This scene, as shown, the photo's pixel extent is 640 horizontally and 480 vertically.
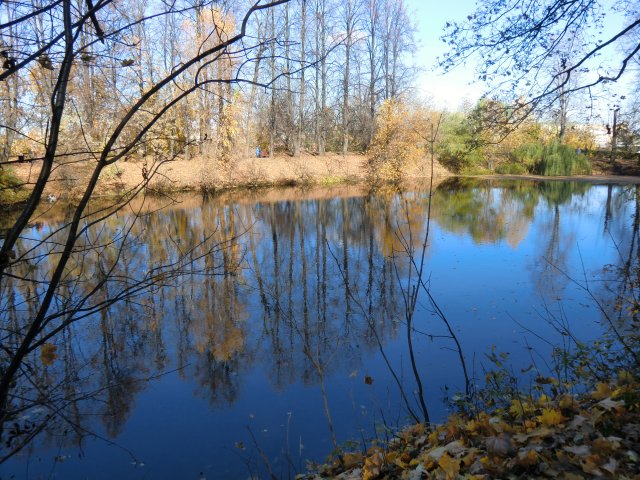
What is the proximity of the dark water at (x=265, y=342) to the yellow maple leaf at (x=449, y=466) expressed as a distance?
1.34 meters

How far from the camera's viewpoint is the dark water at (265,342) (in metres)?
4.39

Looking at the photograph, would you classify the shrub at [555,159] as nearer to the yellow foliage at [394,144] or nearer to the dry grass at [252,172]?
the dry grass at [252,172]

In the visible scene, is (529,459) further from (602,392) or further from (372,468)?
(602,392)

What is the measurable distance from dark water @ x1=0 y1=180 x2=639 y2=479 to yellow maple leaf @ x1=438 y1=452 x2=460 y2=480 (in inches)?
52.6

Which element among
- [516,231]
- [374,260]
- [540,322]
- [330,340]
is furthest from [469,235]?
[330,340]

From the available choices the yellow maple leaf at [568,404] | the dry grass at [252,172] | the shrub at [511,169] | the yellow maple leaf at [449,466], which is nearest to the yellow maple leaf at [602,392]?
the yellow maple leaf at [568,404]

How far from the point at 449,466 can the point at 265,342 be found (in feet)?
14.6

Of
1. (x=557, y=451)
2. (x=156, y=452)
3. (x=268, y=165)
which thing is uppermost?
(x=268, y=165)

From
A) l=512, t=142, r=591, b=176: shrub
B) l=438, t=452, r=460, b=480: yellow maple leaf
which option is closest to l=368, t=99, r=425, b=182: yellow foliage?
l=512, t=142, r=591, b=176: shrub

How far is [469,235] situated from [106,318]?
1047cm

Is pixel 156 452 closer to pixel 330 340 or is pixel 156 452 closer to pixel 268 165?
pixel 330 340

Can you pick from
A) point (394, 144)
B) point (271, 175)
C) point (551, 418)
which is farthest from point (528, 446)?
point (271, 175)

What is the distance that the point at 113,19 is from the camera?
2.36 metres

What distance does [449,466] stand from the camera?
264 cm
